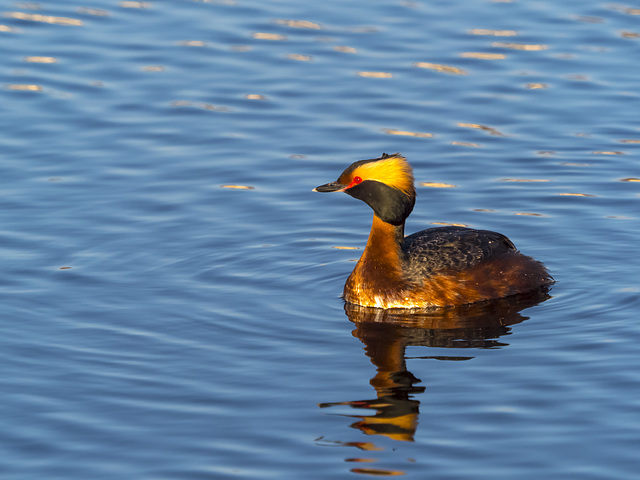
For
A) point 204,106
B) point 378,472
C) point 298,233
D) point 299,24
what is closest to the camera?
point 378,472

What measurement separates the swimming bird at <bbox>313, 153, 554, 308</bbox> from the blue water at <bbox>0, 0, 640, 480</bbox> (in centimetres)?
24

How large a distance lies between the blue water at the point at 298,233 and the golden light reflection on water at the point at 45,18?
0.26ft

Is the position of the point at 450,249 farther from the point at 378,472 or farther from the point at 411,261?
the point at 378,472

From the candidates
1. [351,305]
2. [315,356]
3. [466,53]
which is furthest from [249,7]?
[315,356]

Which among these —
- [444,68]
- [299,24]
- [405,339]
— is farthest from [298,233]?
[299,24]

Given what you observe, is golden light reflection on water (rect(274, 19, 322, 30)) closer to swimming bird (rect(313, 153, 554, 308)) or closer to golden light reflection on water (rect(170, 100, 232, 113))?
golden light reflection on water (rect(170, 100, 232, 113))

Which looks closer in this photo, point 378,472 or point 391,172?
point 378,472

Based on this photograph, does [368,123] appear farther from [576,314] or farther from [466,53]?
[576,314]

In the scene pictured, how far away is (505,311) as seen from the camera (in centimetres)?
1302

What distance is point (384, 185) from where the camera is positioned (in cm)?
1299

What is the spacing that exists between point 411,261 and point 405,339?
1.42 m

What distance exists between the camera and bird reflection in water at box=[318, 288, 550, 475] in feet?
33.5

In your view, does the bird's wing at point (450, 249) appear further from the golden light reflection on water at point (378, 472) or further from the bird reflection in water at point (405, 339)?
the golden light reflection on water at point (378, 472)

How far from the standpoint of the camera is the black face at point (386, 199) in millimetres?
13016
